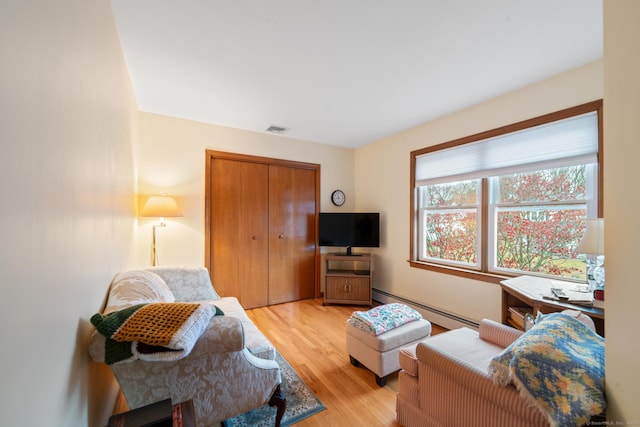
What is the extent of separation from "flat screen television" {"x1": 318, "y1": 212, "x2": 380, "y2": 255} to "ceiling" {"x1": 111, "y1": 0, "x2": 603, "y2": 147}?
4.98 feet

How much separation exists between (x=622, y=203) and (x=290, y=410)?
1.95 metres

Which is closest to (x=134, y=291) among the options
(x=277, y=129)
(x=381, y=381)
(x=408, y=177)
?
(x=381, y=381)

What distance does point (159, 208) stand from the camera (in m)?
2.52

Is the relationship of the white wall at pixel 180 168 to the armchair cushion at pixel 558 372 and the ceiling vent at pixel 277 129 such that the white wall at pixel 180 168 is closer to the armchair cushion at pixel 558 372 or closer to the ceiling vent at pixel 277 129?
the ceiling vent at pixel 277 129

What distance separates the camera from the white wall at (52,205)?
1.75ft

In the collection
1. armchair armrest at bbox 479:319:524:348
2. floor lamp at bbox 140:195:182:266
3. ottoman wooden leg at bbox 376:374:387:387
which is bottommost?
ottoman wooden leg at bbox 376:374:387:387

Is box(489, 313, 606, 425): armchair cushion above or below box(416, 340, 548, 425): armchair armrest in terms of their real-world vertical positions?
above

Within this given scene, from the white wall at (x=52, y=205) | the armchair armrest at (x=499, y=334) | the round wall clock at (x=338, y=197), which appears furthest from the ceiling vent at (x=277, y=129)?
the armchair armrest at (x=499, y=334)

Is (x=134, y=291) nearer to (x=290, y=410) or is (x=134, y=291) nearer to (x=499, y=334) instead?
(x=290, y=410)

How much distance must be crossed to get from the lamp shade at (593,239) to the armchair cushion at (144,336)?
2.23 meters

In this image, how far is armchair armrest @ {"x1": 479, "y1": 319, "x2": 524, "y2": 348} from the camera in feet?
4.97

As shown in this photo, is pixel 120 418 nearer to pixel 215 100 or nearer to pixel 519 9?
pixel 215 100

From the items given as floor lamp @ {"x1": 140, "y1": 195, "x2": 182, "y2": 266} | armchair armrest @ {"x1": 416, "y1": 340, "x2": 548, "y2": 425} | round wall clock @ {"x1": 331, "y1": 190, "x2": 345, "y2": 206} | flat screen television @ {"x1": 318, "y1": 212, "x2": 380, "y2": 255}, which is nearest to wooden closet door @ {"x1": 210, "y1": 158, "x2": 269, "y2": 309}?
floor lamp @ {"x1": 140, "y1": 195, "x2": 182, "y2": 266}

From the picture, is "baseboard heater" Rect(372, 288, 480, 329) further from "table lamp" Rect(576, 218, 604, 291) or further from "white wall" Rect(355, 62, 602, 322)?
"table lamp" Rect(576, 218, 604, 291)
